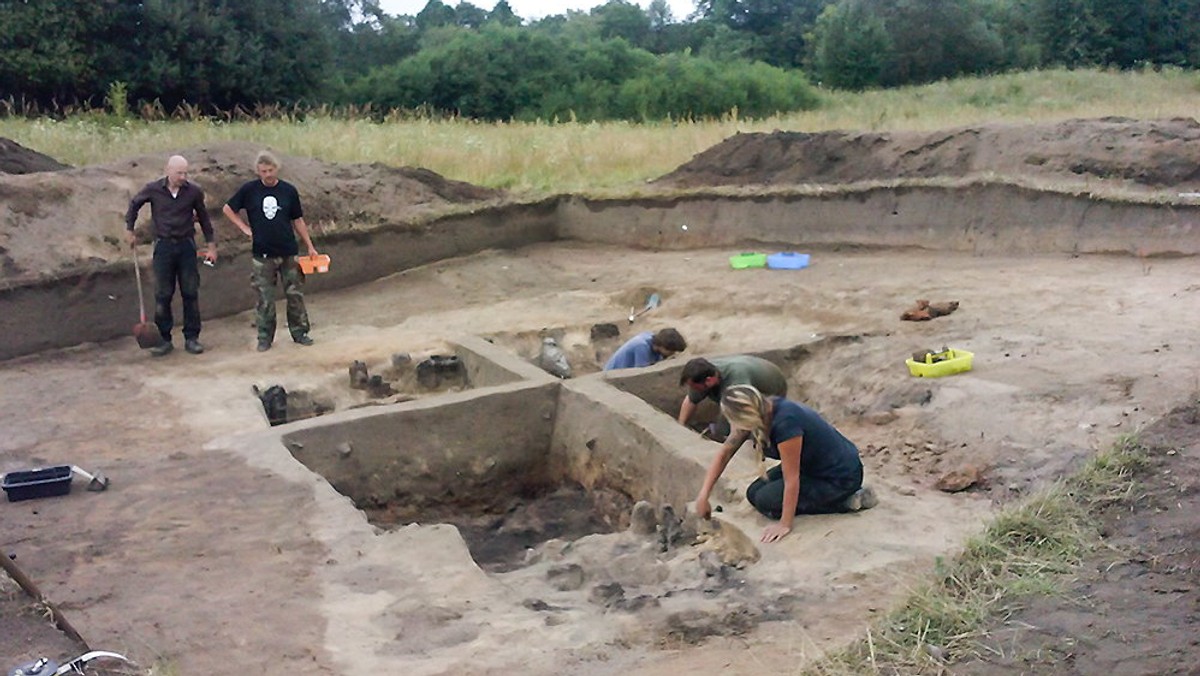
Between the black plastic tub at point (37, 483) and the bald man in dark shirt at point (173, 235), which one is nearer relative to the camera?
the black plastic tub at point (37, 483)

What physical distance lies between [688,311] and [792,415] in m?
5.33

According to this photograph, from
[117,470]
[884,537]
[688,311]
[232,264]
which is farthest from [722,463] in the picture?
[232,264]

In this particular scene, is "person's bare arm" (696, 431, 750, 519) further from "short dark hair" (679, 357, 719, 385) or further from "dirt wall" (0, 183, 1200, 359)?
"dirt wall" (0, 183, 1200, 359)

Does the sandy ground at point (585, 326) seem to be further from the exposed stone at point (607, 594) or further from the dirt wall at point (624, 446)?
the dirt wall at point (624, 446)

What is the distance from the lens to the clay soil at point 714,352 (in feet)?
14.3

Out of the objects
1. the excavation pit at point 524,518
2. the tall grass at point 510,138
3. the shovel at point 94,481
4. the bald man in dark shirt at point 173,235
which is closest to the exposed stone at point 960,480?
the excavation pit at point 524,518

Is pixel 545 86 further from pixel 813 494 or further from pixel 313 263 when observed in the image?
pixel 813 494

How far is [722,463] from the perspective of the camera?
5.55 m

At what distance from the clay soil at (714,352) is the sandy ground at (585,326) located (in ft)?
0.08

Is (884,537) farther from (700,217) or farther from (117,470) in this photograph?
(700,217)

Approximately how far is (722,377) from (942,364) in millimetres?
1861

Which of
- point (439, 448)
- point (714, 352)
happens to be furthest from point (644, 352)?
point (439, 448)

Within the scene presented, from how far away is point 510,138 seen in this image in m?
17.6

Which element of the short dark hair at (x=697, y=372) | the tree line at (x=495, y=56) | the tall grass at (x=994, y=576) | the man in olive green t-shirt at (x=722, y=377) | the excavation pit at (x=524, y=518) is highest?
the tree line at (x=495, y=56)
